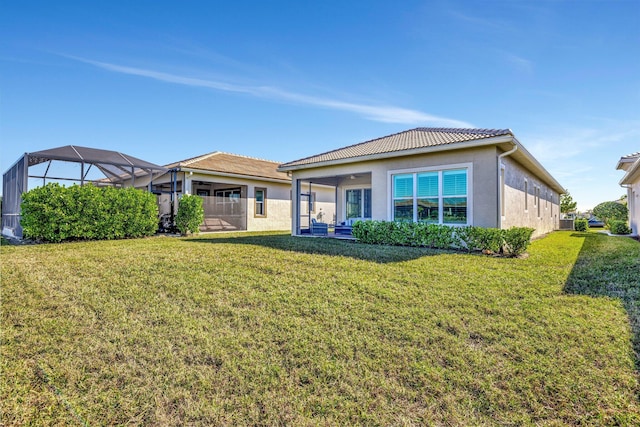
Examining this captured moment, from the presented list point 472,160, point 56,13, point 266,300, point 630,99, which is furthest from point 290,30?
point 630,99

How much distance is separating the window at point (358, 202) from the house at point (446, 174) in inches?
124

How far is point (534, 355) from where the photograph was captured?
10.2 ft

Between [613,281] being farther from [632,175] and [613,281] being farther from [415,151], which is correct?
[632,175]

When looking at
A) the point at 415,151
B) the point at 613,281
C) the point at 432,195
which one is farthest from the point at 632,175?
the point at 613,281

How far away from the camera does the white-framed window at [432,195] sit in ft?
31.9

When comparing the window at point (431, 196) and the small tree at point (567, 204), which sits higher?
the small tree at point (567, 204)

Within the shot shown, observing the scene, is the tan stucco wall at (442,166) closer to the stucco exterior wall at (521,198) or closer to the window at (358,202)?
the stucco exterior wall at (521,198)

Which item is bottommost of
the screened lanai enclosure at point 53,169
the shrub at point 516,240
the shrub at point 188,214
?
the shrub at point 516,240

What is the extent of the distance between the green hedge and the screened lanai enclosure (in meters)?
1.58

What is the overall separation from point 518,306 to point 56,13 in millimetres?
12296

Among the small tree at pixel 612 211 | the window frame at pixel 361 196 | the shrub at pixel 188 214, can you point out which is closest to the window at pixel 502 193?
the window frame at pixel 361 196

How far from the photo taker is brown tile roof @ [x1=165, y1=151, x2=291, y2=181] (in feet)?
52.3

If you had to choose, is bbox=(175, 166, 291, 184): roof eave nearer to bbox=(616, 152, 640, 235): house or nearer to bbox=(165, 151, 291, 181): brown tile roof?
bbox=(165, 151, 291, 181): brown tile roof

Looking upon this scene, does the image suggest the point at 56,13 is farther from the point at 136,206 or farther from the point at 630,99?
the point at 630,99
